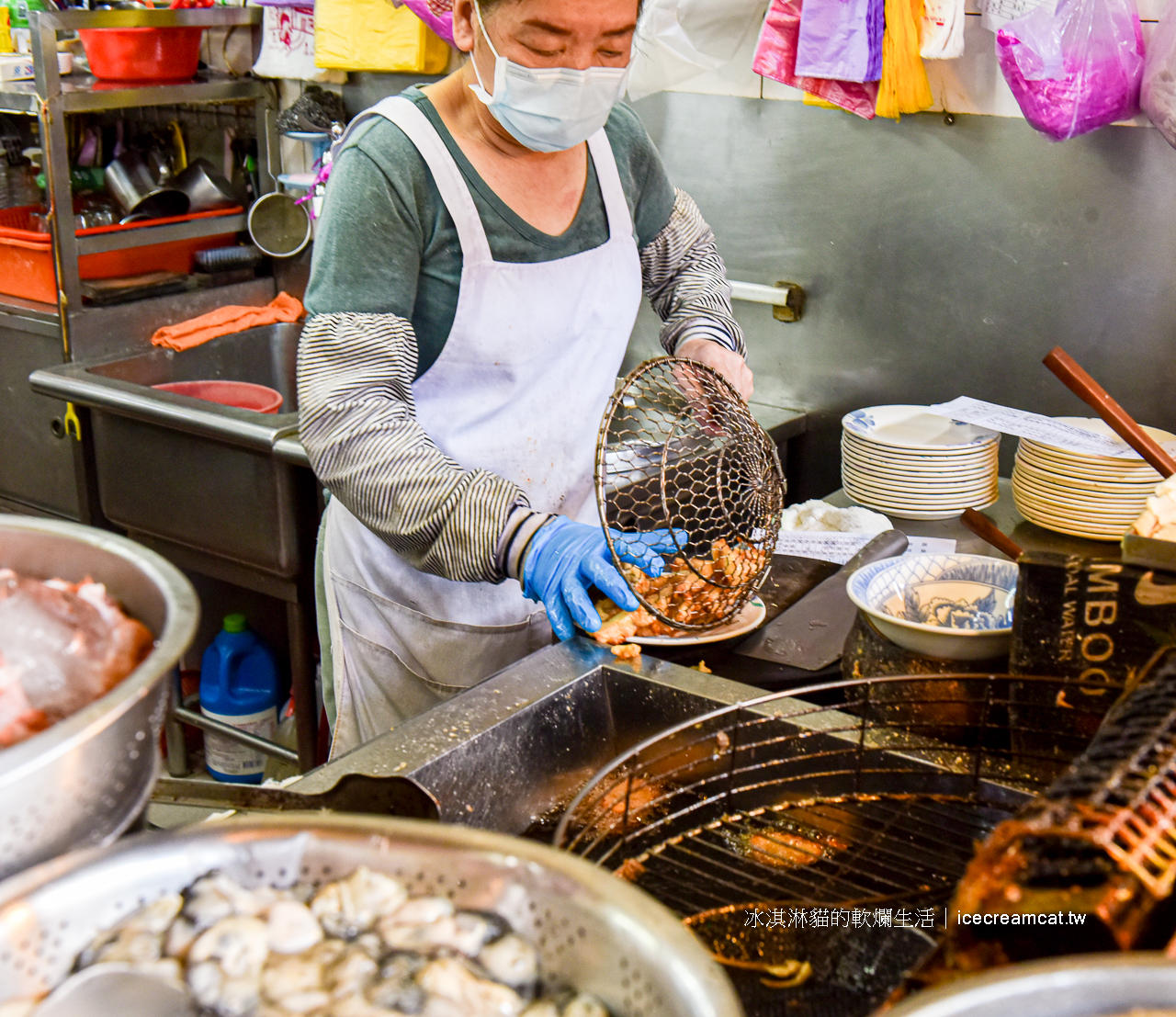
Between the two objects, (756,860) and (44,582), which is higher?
(44,582)

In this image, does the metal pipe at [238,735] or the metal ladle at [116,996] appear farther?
the metal pipe at [238,735]

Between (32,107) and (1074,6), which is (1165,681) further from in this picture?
(32,107)

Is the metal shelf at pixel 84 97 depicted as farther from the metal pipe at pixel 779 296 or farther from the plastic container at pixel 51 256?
the metal pipe at pixel 779 296

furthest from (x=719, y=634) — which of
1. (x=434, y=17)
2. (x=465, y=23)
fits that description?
(x=434, y=17)

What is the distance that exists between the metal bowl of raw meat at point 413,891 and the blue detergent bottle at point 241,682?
2664 millimetres

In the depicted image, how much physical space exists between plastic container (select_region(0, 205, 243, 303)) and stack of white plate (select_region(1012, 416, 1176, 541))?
262 centimetres

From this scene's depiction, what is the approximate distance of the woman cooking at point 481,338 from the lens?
5.64ft

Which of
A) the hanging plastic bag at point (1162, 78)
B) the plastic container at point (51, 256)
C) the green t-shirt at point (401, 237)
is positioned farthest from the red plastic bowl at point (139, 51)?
the hanging plastic bag at point (1162, 78)

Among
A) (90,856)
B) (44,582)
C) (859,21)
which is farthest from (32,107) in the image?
(90,856)

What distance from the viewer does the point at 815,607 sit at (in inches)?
77.9

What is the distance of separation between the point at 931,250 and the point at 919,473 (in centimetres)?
69

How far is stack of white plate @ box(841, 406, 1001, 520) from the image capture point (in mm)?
2645

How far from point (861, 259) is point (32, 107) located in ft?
7.84

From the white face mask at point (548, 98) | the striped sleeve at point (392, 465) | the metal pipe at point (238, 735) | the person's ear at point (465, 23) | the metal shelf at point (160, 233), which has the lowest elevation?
the metal pipe at point (238, 735)
